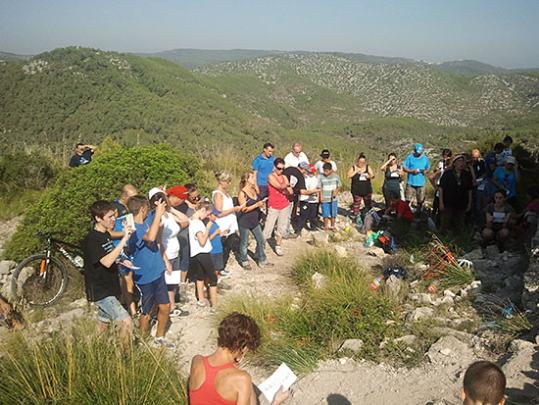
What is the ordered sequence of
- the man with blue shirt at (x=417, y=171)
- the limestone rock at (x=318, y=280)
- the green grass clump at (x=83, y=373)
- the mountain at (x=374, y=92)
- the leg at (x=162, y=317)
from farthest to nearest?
the mountain at (x=374, y=92) < the man with blue shirt at (x=417, y=171) < the limestone rock at (x=318, y=280) < the leg at (x=162, y=317) < the green grass clump at (x=83, y=373)

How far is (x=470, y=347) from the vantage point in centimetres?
414

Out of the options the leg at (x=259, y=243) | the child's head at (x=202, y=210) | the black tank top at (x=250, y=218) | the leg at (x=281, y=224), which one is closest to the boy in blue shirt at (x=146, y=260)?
the child's head at (x=202, y=210)

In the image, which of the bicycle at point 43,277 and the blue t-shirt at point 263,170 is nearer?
the bicycle at point 43,277

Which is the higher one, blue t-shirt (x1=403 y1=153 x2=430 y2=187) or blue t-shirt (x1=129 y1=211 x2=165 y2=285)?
blue t-shirt (x1=403 y1=153 x2=430 y2=187)

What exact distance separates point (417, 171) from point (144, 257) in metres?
5.62

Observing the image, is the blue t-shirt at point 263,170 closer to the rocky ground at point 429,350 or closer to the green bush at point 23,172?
the rocky ground at point 429,350

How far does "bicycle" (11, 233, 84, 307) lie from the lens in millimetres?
5340

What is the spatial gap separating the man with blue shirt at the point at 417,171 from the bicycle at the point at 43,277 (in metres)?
5.86

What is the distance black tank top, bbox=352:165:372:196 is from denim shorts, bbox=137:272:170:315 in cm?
496

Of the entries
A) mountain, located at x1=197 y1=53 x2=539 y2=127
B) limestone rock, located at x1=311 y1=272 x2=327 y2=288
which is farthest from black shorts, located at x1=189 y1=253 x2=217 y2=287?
mountain, located at x1=197 y1=53 x2=539 y2=127

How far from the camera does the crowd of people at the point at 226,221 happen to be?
3.78 meters

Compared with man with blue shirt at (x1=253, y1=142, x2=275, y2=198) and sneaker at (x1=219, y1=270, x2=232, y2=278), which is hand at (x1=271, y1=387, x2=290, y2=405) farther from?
man with blue shirt at (x1=253, y1=142, x2=275, y2=198)

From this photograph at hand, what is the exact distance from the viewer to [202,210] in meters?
5.25

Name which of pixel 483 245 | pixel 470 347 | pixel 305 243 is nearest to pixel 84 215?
pixel 305 243
